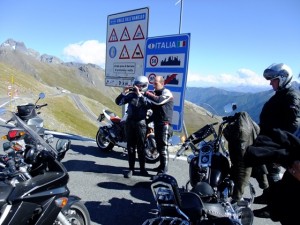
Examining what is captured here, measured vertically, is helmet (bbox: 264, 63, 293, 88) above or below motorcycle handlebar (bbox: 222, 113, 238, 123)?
above

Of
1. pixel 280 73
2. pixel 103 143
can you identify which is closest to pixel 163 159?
Answer: pixel 103 143

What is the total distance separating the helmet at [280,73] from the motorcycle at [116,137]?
3485 millimetres

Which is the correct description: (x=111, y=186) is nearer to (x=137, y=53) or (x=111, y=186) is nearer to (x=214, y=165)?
(x=214, y=165)

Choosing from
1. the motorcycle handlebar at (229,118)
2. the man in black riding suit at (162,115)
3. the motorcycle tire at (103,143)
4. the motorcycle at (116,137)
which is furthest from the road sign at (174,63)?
the motorcycle handlebar at (229,118)

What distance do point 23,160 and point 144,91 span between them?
3533 millimetres

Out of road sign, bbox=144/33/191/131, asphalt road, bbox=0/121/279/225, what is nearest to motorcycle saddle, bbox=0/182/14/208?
asphalt road, bbox=0/121/279/225

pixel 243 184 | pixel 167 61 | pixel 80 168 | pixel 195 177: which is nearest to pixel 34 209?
pixel 195 177

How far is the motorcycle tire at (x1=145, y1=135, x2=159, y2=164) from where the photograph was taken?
24.5 feet

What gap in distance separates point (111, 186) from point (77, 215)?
2.41 metres

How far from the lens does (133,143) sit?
6.34m

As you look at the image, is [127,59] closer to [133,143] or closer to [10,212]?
[133,143]

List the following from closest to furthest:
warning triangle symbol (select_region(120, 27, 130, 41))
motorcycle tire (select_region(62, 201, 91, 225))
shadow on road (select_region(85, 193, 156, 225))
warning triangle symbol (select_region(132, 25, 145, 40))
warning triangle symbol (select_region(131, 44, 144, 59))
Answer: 1. motorcycle tire (select_region(62, 201, 91, 225))
2. shadow on road (select_region(85, 193, 156, 225))
3. warning triangle symbol (select_region(132, 25, 145, 40))
4. warning triangle symbol (select_region(131, 44, 144, 59))
5. warning triangle symbol (select_region(120, 27, 130, 41))

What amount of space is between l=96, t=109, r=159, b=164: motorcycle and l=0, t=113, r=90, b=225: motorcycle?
416 centimetres

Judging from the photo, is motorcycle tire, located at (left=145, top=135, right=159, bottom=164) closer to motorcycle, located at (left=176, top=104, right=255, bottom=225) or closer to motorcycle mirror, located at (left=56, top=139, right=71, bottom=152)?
motorcycle, located at (left=176, top=104, right=255, bottom=225)
